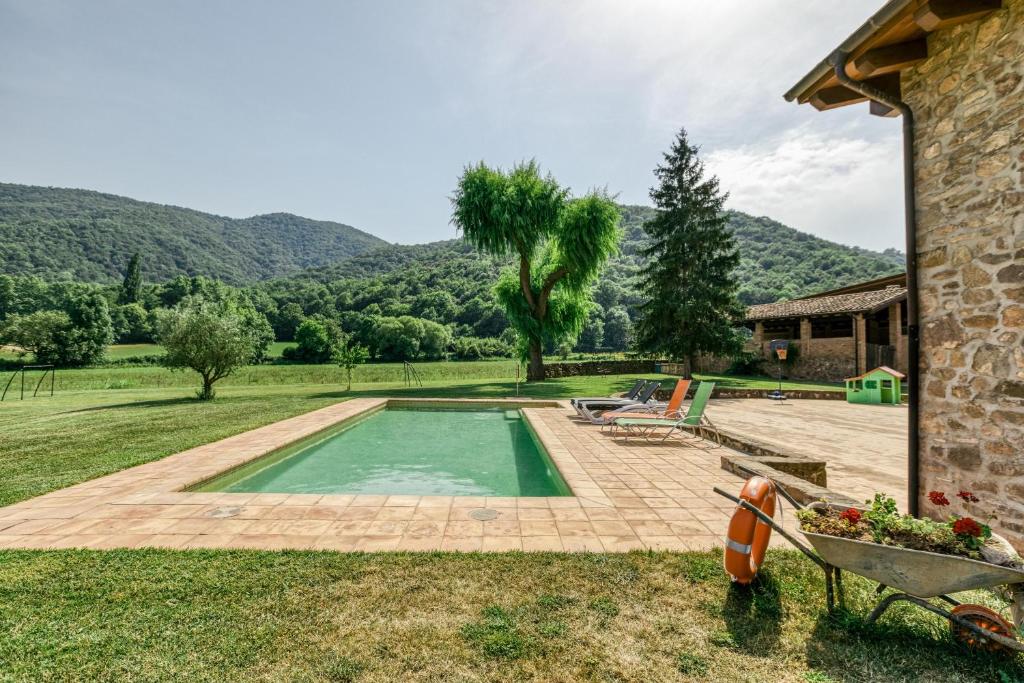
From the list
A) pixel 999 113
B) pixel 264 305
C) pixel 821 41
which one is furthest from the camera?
pixel 264 305

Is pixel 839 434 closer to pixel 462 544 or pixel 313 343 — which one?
pixel 462 544

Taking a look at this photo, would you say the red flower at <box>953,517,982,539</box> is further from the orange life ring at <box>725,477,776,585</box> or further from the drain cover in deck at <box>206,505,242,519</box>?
the drain cover in deck at <box>206,505,242,519</box>

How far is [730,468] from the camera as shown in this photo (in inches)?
222

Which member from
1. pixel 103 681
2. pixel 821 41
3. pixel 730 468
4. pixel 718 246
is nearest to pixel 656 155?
pixel 718 246

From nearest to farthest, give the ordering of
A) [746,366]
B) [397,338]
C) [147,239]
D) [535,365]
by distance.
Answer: [535,365], [746,366], [397,338], [147,239]

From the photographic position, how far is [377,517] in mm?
4031

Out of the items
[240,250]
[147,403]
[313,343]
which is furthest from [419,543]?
[240,250]

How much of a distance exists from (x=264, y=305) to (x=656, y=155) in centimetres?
5636

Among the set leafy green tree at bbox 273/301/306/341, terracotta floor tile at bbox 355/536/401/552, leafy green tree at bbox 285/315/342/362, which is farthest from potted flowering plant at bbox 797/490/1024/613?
leafy green tree at bbox 273/301/306/341

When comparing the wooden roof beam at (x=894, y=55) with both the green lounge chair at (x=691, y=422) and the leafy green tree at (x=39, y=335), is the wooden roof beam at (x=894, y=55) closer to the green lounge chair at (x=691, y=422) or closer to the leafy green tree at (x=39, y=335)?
the green lounge chair at (x=691, y=422)

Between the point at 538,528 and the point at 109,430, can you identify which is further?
the point at 109,430

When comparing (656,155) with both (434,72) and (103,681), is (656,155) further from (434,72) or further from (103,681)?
(103,681)

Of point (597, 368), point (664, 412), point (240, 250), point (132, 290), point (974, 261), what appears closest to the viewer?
point (974, 261)

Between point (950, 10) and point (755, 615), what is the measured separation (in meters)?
4.41
